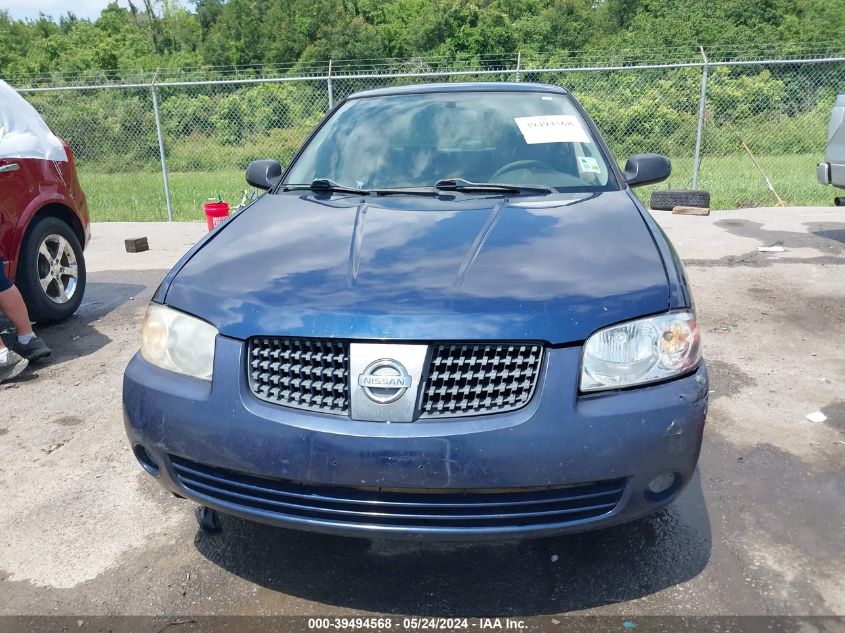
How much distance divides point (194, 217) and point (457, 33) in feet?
88.8

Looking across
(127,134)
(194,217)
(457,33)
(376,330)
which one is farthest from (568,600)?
(457,33)

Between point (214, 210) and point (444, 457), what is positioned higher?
point (444, 457)

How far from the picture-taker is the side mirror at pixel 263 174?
4.06 metres

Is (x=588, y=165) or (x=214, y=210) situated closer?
(x=588, y=165)

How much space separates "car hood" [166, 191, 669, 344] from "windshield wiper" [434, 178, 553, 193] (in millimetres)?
173

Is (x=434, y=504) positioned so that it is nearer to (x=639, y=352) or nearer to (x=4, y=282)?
(x=639, y=352)

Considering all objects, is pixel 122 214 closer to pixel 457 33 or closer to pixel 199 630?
pixel 199 630

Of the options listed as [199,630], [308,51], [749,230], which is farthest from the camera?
[308,51]

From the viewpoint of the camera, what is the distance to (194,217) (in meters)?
11.6

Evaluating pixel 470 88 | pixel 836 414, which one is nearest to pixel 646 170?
pixel 470 88

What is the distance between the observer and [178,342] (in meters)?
2.39

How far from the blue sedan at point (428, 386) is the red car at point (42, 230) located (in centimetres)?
323

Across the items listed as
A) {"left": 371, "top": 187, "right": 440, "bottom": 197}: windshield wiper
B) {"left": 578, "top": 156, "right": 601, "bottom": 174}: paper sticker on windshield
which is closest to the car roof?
{"left": 578, "top": 156, "right": 601, "bottom": 174}: paper sticker on windshield

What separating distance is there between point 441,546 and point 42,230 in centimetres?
419
